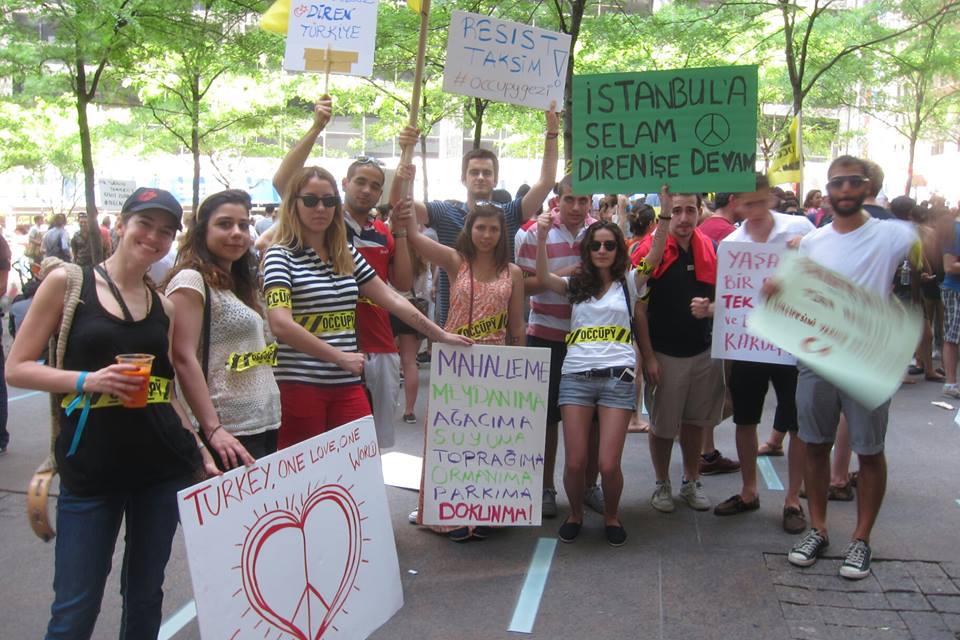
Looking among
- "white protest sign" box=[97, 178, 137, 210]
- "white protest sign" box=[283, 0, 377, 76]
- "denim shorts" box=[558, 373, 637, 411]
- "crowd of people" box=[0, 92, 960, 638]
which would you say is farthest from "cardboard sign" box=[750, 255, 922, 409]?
"white protest sign" box=[97, 178, 137, 210]

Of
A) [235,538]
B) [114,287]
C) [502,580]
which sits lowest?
[502,580]

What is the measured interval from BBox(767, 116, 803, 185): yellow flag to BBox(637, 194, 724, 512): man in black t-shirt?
3.22 ft

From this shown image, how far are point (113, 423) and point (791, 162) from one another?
15.6 ft

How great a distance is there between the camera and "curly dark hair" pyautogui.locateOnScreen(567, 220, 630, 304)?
188 inches

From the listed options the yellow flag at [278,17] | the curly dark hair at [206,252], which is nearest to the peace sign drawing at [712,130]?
the curly dark hair at [206,252]

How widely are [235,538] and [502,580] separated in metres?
1.97

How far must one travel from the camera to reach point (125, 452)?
273cm

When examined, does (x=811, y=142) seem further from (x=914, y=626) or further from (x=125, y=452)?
(x=125, y=452)

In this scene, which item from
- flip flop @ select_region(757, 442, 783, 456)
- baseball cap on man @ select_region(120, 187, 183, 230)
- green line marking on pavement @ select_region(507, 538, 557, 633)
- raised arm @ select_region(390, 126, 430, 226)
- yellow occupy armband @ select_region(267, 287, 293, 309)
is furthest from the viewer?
flip flop @ select_region(757, 442, 783, 456)

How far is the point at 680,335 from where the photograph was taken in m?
5.02

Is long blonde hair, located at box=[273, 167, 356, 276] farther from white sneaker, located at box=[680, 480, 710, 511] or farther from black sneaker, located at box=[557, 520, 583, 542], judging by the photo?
white sneaker, located at box=[680, 480, 710, 511]

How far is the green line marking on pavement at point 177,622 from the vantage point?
3711 millimetres

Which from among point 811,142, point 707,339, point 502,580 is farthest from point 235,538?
point 811,142

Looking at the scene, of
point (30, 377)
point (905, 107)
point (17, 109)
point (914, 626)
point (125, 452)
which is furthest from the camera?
point (17, 109)
